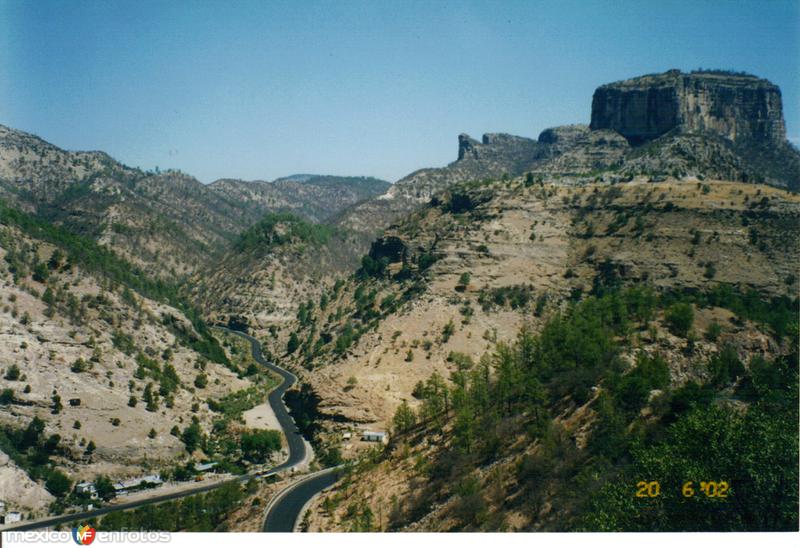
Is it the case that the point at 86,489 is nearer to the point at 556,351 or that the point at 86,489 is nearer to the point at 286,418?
the point at 286,418

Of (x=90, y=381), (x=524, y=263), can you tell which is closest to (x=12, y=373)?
(x=90, y=381)

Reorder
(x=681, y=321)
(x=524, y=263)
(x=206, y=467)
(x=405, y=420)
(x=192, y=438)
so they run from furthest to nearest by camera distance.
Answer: (x=524, y=263) < (x=192, y=438) < (x=206, y=467) < (x=405, y=420) < (x=681, y=321)

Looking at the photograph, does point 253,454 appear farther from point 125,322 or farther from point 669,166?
point 669,166

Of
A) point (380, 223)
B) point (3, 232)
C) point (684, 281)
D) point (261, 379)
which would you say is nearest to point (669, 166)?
point (684, 281)

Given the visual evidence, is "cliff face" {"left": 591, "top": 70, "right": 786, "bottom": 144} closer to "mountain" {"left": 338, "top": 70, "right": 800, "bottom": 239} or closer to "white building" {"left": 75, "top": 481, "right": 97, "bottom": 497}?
"mountain" {"left": 338, "top": 70, "right": 800, "bottom": 239}

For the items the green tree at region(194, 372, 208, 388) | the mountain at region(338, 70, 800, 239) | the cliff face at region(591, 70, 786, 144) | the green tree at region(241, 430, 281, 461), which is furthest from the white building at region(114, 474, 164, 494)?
the cliff face at region(591, 70, 786, 144)
